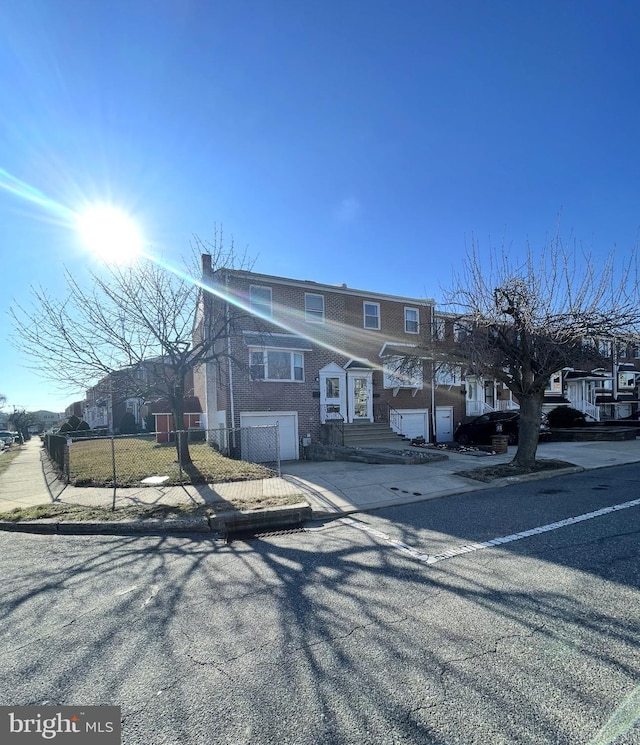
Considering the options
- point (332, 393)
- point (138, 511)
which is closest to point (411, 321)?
point (332, 393)

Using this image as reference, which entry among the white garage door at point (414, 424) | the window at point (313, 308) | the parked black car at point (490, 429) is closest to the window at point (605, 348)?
the parked black car at point (490, 429)

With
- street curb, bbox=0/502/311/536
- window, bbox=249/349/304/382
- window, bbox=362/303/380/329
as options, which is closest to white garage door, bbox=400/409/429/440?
window, bbox=362/303/380/329

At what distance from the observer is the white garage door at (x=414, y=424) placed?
20.5 m

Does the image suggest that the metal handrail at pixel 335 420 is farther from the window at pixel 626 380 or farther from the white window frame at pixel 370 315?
the window at pixel 626 380

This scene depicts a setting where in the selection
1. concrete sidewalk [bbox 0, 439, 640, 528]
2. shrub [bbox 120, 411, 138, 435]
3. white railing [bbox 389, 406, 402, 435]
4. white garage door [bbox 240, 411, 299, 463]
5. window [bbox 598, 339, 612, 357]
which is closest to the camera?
concrete sidewalk [bbox 0, 439, 640, 528]

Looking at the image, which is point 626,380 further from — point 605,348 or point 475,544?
point 475,544

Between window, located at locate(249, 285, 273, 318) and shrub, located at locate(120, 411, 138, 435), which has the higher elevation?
window, located at locate(249, 285, 273, 318)

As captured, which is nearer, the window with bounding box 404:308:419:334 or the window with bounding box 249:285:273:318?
the window with bounding box 249:285:273:318

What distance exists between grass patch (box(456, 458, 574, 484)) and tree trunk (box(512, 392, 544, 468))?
10.4 inches

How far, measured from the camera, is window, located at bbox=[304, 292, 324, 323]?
1881 cm

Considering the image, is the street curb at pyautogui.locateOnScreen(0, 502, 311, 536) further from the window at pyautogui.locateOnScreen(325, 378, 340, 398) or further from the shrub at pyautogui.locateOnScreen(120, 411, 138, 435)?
the shrub at pyautogui.locateOnScreen(120, 411, 138, 435)

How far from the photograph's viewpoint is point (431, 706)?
99.0 inches

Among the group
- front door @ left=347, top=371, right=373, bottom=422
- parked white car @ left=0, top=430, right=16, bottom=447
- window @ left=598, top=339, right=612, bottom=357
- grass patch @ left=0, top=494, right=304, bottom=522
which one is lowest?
parked white car @ left=0, top=430, right=16, bottom=447

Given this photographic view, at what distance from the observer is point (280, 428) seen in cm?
1733
